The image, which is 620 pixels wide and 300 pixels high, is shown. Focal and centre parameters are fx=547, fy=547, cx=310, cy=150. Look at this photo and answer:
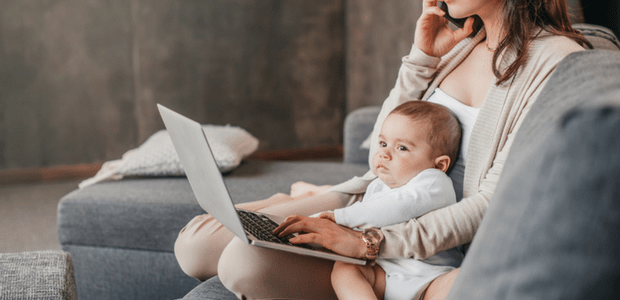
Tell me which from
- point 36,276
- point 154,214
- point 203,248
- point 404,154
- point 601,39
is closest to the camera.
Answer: point 36,276

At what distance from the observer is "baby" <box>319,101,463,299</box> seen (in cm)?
101

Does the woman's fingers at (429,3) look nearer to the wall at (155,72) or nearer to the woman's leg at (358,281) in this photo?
the woman's leg at (358,281)

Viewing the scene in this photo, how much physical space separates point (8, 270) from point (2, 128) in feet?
11.0

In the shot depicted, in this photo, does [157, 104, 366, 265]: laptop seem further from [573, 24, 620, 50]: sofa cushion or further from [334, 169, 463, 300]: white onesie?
[573, 24, 620, 50]: sofa cushion

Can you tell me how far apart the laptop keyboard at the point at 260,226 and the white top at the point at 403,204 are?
135 mm

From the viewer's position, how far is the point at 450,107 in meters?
1.29

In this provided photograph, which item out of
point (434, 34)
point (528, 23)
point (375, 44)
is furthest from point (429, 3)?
point (375, 44)

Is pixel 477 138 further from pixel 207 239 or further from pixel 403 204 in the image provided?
pixel 207 239

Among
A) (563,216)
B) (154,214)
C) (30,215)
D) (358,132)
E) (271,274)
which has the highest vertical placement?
(563,216)

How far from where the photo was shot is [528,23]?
3.95ft

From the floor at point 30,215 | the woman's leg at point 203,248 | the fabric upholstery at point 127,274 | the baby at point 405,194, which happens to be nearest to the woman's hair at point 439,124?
the baby at point 405,194

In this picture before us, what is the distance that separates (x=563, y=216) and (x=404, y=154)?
0.71 meters

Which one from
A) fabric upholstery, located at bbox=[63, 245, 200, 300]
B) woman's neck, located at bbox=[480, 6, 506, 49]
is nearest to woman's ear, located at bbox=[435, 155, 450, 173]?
woman's neck, located at bbox=[480, 6, 506, 49]

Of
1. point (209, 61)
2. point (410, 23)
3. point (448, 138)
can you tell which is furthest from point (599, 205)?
point (209, 61)
